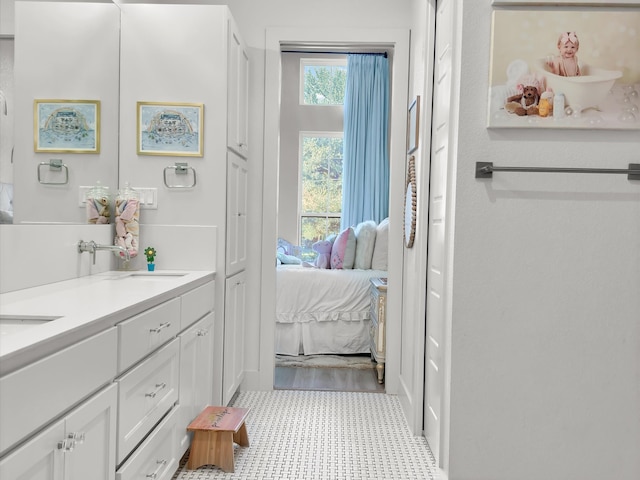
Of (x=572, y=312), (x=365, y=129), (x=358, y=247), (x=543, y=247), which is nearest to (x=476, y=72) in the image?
(x=543, y=247)

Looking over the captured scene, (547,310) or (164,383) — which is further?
(547,310)

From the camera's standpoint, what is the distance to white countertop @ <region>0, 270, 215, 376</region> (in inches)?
49.6

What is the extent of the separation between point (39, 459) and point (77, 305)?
60cm

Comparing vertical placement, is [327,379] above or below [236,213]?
below

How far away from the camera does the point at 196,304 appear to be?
2.73 metres

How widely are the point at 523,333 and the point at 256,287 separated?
A: 1940 mm

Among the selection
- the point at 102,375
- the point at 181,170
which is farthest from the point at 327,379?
the point at 102,375

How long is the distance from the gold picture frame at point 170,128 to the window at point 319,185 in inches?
155

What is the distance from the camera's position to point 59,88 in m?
2.58

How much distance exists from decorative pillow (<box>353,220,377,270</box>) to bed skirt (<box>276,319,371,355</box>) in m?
0.55

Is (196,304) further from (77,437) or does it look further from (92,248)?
(77,437)

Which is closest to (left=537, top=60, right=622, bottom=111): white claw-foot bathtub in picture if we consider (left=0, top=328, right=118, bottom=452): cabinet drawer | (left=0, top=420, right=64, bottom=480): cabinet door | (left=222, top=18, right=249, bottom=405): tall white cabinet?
(left=222, top=18, right=249, bottom=405): tall white cabinet

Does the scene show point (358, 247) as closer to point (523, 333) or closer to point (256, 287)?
point (256, 287)

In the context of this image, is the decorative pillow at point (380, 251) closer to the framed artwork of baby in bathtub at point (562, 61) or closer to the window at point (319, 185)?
the window at point (319, 185)
